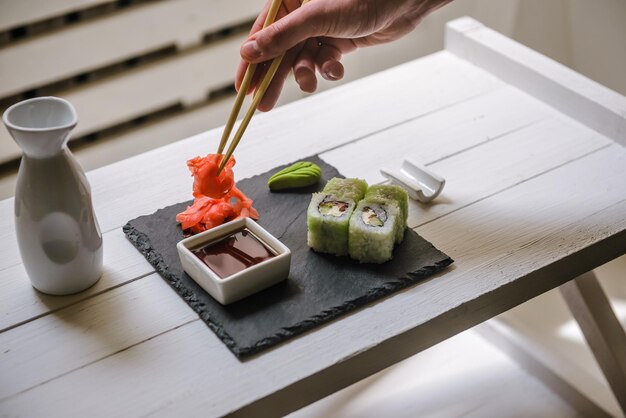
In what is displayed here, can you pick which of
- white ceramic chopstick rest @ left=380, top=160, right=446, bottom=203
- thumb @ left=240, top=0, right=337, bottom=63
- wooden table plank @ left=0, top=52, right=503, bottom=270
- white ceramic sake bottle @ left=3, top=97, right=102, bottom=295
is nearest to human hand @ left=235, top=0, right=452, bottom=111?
thumb @ left=240, top=0, right=337, bottom=63

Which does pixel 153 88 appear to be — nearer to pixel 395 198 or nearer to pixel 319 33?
pixel 319 33

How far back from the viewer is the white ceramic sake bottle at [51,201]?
1130mm

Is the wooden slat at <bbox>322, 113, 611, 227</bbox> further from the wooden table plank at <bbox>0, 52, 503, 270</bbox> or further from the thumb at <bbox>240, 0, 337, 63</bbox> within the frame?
the thumb at <bbox>240, 0, 337, 63</bbox>

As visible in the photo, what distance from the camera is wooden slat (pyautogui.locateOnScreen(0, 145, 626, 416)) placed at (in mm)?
1071

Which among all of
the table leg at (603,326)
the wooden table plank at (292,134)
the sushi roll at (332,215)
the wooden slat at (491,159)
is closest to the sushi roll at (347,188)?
the sushi roll at (332,215)

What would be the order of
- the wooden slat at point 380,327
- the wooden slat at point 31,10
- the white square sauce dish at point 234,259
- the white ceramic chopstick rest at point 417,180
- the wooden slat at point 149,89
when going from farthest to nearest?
the wooden slat at point 149,89
the wooden slat at point 31,10
the white ceramic chopstick rest at point 417,180
the white square sauce dish at point 234,259
the wooden slat at point 380,327

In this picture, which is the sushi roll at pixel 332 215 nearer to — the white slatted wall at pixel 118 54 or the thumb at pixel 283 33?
the thumb at pixel 283 33

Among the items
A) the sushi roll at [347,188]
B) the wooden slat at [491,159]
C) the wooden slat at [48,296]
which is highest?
the sushi roll at [347,188]

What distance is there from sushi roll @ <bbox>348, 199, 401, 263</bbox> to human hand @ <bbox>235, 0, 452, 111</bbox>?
0.30m

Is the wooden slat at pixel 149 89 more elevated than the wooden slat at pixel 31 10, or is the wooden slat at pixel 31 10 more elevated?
the wooden slat at pixel 31 10

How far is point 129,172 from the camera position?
A: 1545 millimetres

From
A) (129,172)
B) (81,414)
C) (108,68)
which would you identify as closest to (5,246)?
(129,172)

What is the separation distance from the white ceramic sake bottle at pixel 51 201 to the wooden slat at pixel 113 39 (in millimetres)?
1023

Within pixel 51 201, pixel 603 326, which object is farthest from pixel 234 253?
pixel 603 326
